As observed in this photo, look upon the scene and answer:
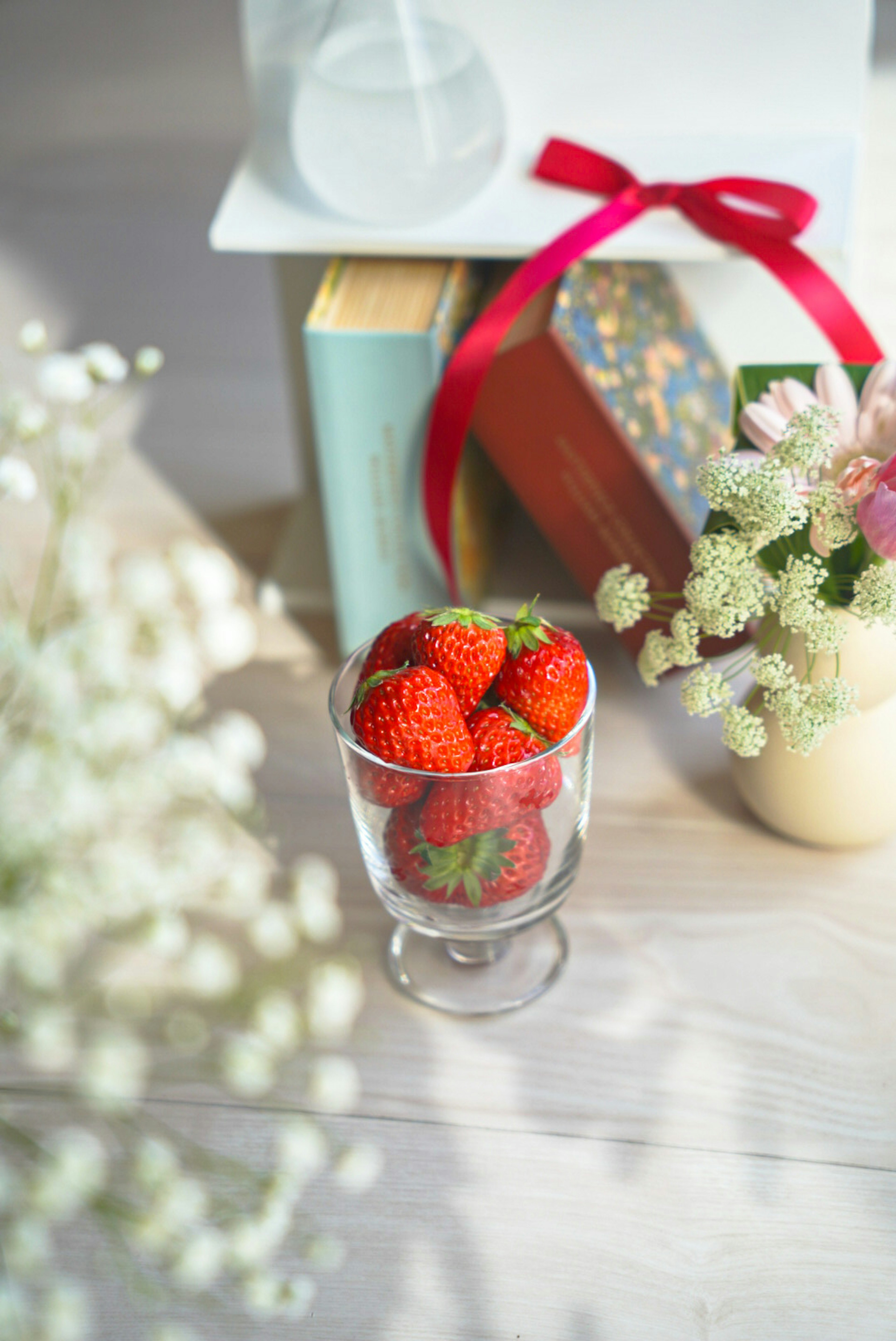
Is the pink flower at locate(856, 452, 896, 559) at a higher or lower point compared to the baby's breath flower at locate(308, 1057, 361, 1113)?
higher

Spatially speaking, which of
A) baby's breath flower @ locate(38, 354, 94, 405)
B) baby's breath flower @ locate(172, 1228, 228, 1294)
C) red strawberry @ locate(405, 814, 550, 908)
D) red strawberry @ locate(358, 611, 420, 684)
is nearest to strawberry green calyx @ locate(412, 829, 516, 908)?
red strawberry @ locate(405, 814, 550, 908)

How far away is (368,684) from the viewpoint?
64 centimetres

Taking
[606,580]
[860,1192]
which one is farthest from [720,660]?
[860,1192]

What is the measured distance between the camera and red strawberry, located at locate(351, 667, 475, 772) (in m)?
0.61

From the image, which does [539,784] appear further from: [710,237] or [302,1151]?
[710,237]

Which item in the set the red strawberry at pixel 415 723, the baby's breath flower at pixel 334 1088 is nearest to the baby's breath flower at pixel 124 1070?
the baby's breath flower at pixel 334 1088

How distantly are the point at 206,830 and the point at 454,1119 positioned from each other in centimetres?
24

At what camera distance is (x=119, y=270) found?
1435 millimetres

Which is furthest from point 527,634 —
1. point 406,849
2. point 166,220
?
point 166,220

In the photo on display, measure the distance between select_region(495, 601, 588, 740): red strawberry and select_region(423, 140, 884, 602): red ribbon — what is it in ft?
0.87

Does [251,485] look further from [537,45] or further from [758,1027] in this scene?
[758,1027]

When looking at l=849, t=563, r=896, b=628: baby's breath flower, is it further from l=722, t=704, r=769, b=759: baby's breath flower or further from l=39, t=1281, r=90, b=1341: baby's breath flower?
l=39, t=1281, r=90, b=1341: baby's breath flower

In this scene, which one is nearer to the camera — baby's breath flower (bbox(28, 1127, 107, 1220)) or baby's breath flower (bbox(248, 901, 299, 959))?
baby's breath flower (bbox(28, 1127, 107, 1220))

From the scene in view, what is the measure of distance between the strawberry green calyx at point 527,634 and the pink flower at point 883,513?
0.17m
